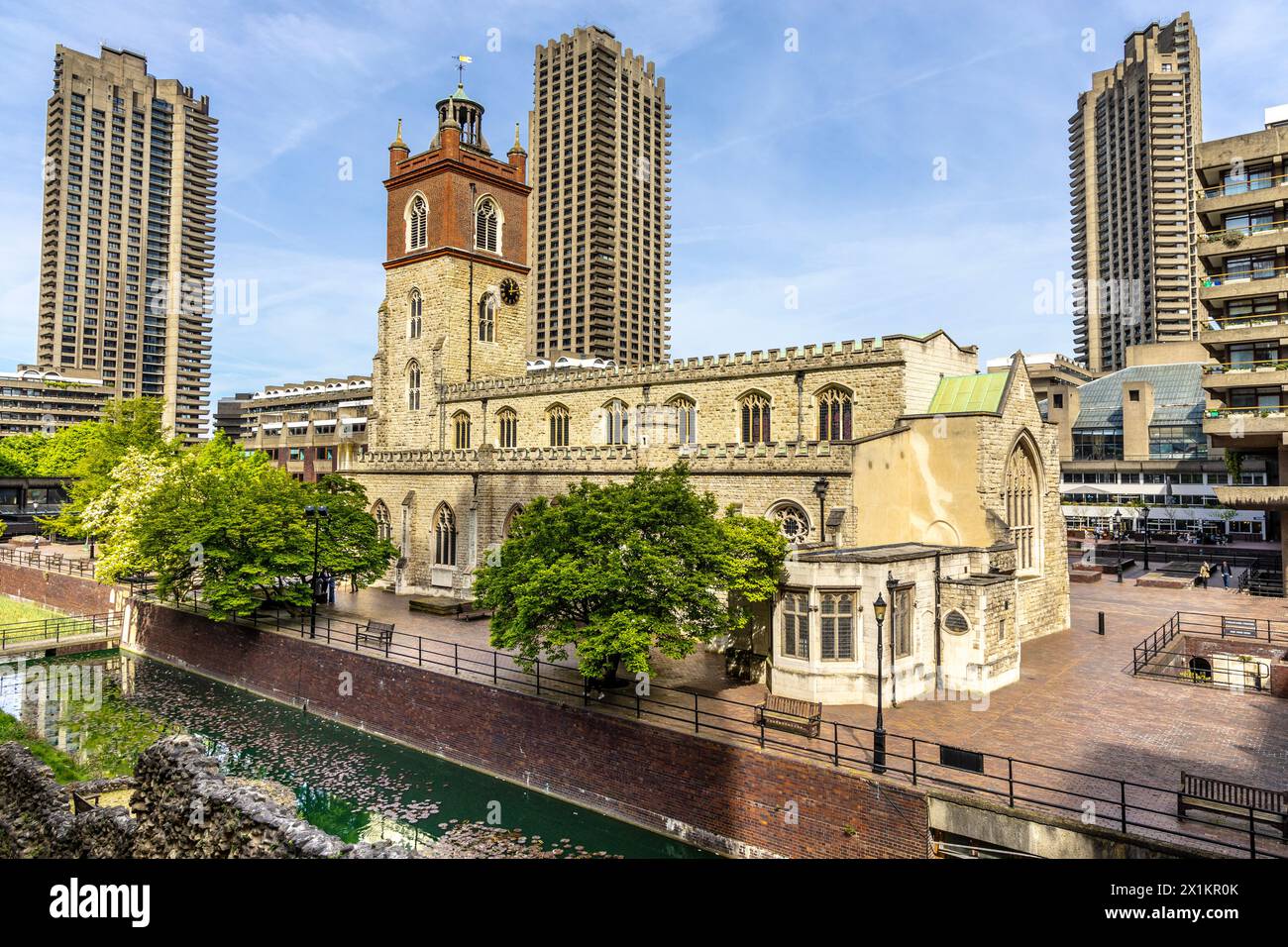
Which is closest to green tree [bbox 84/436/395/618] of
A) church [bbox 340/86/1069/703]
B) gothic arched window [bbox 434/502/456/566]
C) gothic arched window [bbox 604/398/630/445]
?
gothic arched window [bbox 434/502/456/566]

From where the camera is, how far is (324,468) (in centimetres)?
8681

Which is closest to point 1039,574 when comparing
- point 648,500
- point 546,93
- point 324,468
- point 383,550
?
point 648,500

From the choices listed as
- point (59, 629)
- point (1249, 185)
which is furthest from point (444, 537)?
point (1249, 185)

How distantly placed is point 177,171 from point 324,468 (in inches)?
3426

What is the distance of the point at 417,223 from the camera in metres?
52.6

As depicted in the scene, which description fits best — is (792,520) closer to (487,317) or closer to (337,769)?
(337,769)

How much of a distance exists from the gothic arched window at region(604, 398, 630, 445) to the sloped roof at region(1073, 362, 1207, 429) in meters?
58.8

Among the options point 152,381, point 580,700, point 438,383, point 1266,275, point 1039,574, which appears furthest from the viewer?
point 152,381

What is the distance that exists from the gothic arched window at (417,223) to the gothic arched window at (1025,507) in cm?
3808

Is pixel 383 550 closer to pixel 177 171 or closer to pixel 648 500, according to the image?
pixel 648 500

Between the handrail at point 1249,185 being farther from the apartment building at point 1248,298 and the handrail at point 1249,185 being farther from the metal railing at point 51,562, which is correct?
the metal railing at point 51,562

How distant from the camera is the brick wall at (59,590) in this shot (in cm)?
4478

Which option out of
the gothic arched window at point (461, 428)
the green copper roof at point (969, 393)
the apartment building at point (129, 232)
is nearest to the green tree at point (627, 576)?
the green copper roof at point (969, 393)

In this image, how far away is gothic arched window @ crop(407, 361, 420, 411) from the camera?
5244 cm
